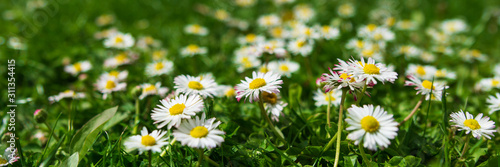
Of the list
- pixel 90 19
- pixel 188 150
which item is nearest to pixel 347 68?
pixel 188 150

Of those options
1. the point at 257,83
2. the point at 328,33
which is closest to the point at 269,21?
the point at 328,33

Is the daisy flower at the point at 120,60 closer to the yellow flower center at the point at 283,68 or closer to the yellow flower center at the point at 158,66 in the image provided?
the yellow flower center at the point at 158,66

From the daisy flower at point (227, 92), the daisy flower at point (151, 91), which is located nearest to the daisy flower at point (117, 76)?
the daisy flower at point (151, 91)

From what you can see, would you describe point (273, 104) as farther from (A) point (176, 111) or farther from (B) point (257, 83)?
(A) point (176, 111)

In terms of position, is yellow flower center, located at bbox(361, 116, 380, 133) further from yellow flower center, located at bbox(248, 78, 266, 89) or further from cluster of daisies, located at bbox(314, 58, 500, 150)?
yellow flower center, located at bbox(248, 78, 266, 89)

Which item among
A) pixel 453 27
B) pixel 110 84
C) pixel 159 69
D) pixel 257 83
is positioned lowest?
pixel 257 83

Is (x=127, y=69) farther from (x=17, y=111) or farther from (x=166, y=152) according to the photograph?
(x=166, y=152)
